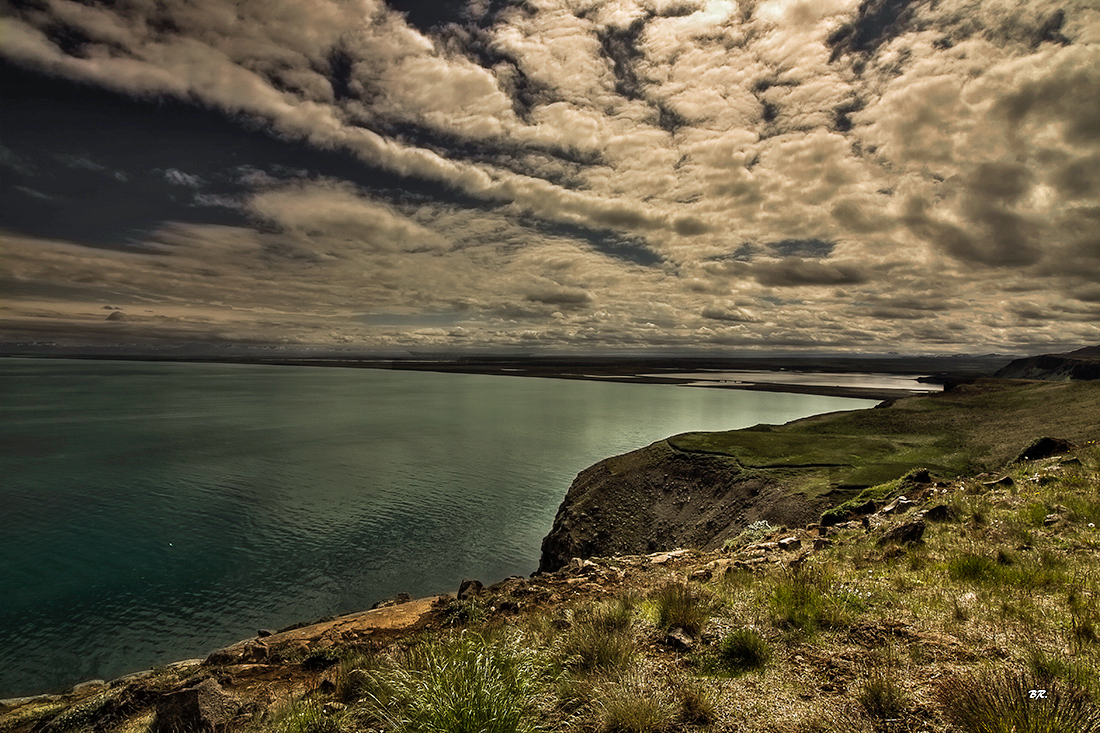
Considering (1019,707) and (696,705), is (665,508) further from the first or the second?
(1019,707)

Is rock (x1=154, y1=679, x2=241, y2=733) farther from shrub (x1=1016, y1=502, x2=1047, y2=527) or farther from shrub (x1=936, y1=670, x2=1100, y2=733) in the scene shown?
shrub (x1=1016, y1=502, x2=1047, y2=527)

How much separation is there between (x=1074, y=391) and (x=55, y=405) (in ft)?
655

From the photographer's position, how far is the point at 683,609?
8430 mm

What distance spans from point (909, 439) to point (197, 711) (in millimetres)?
54201

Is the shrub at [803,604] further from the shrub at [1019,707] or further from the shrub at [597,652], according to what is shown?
the shrub at [597,652]

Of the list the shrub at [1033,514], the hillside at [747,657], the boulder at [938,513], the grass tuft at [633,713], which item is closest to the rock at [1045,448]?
the shrub at [1033,514]

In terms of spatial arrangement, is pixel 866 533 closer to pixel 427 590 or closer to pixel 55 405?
pixel 427 590

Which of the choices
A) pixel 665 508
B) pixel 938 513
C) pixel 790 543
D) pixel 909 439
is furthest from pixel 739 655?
pixel 909 439

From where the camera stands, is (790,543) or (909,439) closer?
(790,543)

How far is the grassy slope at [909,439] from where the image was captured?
106 feet

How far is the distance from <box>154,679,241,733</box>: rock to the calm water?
17.6 meters

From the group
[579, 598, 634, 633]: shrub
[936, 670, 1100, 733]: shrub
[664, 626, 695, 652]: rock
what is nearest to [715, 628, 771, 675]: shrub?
[664, 626, 695, 652]: rock

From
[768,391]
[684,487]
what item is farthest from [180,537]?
[768,391]

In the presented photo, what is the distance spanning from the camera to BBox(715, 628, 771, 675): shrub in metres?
6.83
